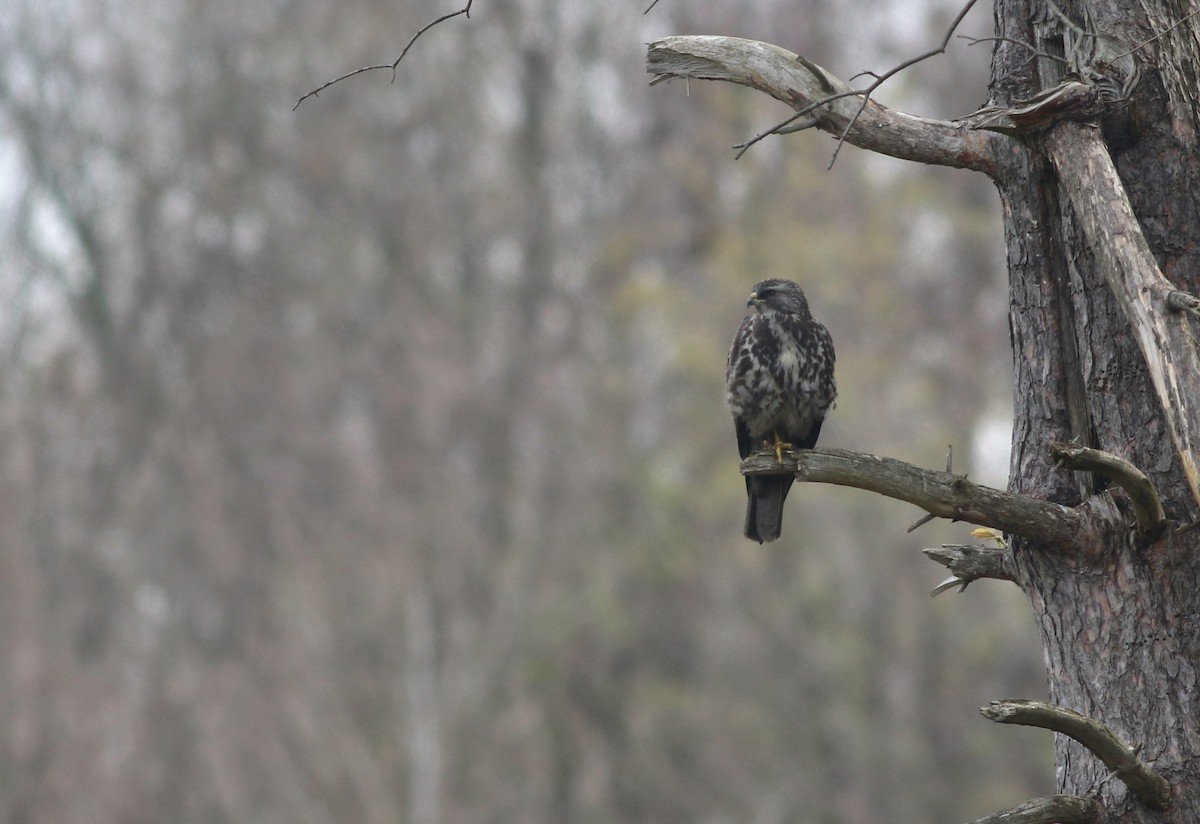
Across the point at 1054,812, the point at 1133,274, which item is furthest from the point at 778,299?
the point at 1054,812

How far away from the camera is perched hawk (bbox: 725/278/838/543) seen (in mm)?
6062

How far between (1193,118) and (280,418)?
1583 cm

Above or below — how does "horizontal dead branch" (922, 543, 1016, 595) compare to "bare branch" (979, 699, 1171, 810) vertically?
above

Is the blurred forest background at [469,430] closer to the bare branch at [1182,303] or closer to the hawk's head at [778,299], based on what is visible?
the hawk's head at [778,299]

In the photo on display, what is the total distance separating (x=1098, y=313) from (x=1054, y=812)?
50.6 inches

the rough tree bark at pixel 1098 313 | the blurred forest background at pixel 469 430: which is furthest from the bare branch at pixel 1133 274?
the blurred forest background at pixel 469 430

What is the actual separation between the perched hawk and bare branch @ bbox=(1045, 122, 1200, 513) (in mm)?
2291

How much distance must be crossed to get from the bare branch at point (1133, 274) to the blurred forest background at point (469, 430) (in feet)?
34.4

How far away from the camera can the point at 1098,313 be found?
13.0ft

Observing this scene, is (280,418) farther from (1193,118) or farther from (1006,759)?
(1193,118)

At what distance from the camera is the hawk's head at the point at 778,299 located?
6191 millimetres

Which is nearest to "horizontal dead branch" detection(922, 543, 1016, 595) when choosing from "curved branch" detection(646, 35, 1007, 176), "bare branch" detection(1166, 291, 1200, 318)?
"bare branch" detection(1166, 291, 1200, 318)

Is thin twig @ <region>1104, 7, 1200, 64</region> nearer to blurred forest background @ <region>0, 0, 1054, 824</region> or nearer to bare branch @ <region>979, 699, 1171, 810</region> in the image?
bare branch @ <region>979, 699, 1171, 810</region>

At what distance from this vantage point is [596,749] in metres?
16.0
